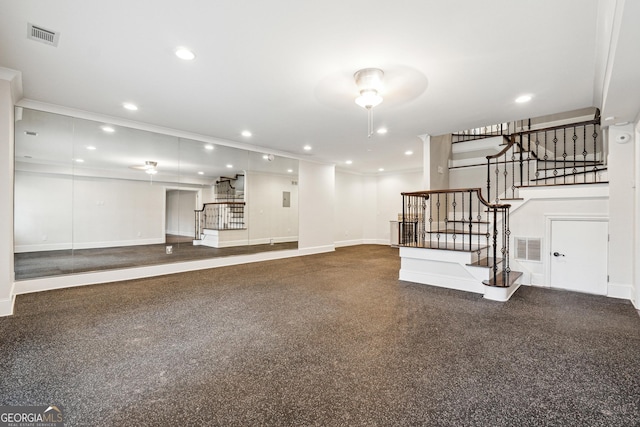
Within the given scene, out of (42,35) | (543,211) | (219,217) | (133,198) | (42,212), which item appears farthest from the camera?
(219,217)

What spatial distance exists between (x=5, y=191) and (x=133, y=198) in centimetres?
212

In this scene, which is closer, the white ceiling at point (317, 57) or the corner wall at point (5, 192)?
the white ceiling at point (317, 57)

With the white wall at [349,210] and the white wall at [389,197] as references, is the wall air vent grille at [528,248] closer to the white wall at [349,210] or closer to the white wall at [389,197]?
the white wall at [389,197]

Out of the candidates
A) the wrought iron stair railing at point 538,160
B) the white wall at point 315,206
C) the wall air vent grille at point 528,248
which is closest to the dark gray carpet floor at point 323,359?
the wall air vent grille at point 528,248

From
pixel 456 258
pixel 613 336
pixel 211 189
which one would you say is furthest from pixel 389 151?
pixel 613 336

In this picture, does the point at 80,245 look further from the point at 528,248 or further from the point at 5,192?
the point at 528,248

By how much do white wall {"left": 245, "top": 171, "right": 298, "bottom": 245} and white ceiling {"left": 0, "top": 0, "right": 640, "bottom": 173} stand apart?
2.53 metres

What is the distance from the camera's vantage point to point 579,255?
4.61 meters

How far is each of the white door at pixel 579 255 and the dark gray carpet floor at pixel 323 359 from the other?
1.22 feet

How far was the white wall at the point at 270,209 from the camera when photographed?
23.8 ft

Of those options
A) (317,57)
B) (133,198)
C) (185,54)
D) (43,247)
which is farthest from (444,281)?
(43,247)

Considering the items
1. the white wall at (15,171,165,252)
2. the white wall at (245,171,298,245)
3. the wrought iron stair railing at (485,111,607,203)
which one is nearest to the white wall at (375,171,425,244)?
the wrought iron stair railing at (485,111,607,203)

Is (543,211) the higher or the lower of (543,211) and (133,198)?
the lower

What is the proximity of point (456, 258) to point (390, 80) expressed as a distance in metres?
2.94
